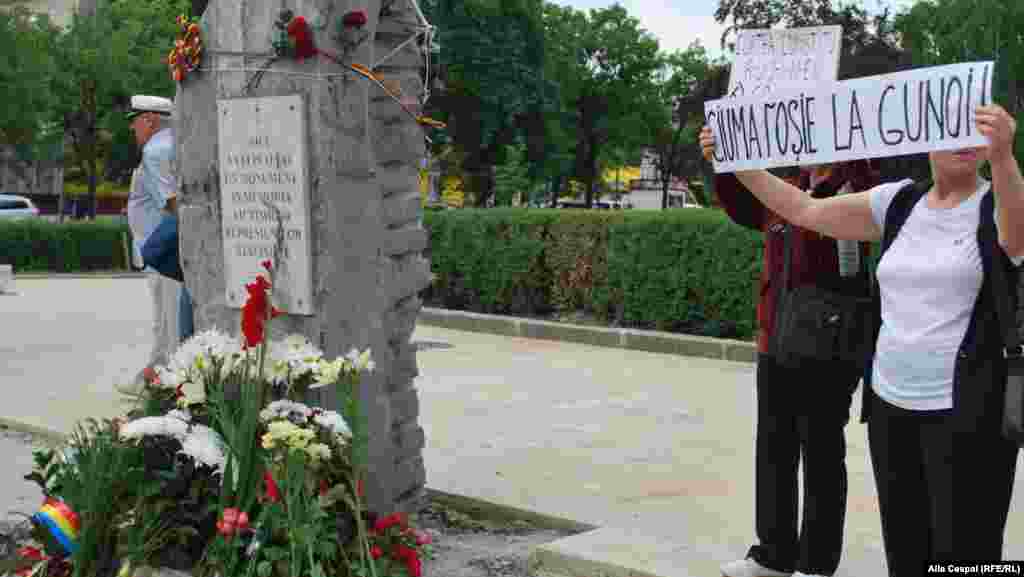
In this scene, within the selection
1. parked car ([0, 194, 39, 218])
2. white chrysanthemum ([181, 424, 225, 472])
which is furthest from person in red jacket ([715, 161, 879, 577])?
parked car ([0, 194, 39, 218])

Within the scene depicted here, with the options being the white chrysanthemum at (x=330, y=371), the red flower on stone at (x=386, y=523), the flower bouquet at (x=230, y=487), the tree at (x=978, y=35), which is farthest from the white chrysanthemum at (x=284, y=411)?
the tree at (x=978, y=35)

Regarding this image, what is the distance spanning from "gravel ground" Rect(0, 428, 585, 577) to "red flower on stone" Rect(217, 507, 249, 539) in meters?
1.36

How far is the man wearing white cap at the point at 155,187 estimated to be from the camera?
845 centimetres

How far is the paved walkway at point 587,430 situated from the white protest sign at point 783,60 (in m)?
1.91

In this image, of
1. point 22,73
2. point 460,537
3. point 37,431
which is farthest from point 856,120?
point 22,73

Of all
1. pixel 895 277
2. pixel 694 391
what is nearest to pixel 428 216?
pixel 694 391

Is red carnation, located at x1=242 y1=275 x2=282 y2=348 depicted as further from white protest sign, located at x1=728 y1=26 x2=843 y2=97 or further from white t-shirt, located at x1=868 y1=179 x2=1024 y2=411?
white t-shirt, located at x1=868 y1=179 x2=1024 y2=411

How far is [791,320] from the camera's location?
4.40 metres

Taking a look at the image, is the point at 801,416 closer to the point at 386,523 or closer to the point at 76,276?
the point at 386,523

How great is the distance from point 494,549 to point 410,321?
1.13 m

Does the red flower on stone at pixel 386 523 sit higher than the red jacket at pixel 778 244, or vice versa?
the red jacket at pixel 778 244

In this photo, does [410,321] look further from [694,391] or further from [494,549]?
[694,391]

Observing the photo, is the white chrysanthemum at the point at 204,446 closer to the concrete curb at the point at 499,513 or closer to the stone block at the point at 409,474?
the stone block at the point at 409,474

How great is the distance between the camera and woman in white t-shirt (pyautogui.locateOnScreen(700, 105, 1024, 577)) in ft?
11.0
